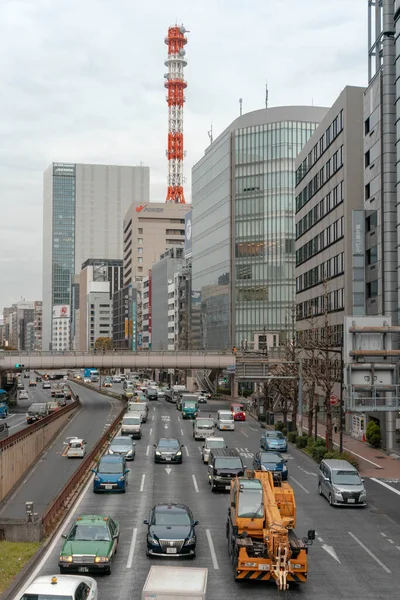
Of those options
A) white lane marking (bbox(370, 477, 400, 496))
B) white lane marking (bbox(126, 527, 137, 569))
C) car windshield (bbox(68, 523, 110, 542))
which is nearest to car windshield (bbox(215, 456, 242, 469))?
white lane marking (bbox(370, 477, 400, 496))

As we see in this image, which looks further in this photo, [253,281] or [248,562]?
[253,281]

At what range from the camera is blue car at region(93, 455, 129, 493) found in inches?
1435

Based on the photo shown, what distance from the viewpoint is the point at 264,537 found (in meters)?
21.6

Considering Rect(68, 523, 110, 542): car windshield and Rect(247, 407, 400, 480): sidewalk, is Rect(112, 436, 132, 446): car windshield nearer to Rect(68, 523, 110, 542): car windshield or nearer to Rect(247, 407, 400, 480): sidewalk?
Rect(247, 407, 400, 480): sidewalk

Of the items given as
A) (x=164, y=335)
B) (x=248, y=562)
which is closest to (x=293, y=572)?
(x=248, y=562)

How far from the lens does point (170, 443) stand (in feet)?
159

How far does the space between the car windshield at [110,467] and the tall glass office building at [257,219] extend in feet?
307

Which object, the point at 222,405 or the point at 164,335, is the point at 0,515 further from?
the point at 164,335

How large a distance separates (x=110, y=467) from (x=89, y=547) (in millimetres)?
15127

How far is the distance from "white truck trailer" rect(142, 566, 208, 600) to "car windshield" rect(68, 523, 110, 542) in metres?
6.60

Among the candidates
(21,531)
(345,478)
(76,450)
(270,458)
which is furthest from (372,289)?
(21,531)

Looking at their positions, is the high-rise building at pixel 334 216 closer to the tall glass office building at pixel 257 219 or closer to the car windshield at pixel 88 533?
the car windshield at pixel 88 533

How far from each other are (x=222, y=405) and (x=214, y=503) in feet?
228

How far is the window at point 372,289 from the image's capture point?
196ft
